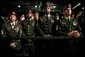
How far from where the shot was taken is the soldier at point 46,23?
4707mm

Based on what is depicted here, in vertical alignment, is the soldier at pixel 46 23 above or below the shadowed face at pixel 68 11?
below

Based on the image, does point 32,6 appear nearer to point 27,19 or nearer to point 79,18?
point 27,19

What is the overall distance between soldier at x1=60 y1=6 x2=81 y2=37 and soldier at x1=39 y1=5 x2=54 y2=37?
8.7 inches

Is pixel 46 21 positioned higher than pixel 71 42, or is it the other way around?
pixel 46 21

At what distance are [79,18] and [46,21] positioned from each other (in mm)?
664

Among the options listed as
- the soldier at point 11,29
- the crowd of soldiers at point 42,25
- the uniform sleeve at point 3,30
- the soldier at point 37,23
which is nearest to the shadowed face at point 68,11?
the crowd of soldiers at point 42,25

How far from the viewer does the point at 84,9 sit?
4969mm

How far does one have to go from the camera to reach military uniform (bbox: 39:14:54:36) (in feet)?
15.5

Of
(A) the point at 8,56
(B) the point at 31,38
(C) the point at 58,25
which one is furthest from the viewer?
(C) the point at 58,25

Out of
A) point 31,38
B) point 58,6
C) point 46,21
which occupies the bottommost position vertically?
point 31,38

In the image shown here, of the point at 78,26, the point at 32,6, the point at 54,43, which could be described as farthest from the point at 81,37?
the point at 32,6

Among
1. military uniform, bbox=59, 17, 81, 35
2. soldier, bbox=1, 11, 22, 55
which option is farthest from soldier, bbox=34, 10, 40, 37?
military uniform, bbox=59, 17, 81, 35

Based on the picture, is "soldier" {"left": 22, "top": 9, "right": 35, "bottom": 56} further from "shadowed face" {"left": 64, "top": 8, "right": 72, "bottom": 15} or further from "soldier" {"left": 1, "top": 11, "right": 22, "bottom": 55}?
"shadowed face" {"left": 64, "top": 8, "right": 72, "bottom": 15}

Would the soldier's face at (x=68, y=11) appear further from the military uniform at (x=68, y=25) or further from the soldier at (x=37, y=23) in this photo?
the soldier at (x=37, y=23)
